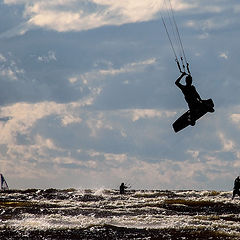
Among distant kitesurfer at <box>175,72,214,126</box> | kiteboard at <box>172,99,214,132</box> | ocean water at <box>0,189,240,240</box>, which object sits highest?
distant kitesurfer at <box>175,72,214,126</box>

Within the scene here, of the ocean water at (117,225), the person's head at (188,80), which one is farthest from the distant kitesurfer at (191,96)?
the ocean water at (117,225)

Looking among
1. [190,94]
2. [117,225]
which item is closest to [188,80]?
[190,94]

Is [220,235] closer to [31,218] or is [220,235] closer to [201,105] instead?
[201,105]

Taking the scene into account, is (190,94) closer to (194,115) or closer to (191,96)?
(191,96)

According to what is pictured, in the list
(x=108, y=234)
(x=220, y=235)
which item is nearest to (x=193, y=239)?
(x=220, y=235)

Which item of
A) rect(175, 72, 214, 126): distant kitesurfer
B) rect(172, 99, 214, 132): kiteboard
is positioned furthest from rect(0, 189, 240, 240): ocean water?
rect(175, 72, 214, 126): distant kitesurfer

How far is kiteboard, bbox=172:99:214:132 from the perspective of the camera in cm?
3481

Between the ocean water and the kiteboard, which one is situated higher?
the kiteboard

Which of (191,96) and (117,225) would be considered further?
(117,225)

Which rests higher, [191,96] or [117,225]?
[191,96]

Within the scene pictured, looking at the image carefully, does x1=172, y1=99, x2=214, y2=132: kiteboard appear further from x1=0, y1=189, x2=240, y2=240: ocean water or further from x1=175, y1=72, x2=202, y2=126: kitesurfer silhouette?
x1=0, y1=189, x2=240, y2=240: ocean water

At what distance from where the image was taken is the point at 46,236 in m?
42.9

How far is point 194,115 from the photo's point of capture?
115 feet

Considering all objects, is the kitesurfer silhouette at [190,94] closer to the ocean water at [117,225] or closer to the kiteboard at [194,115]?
the kiteboard at [194,115]
